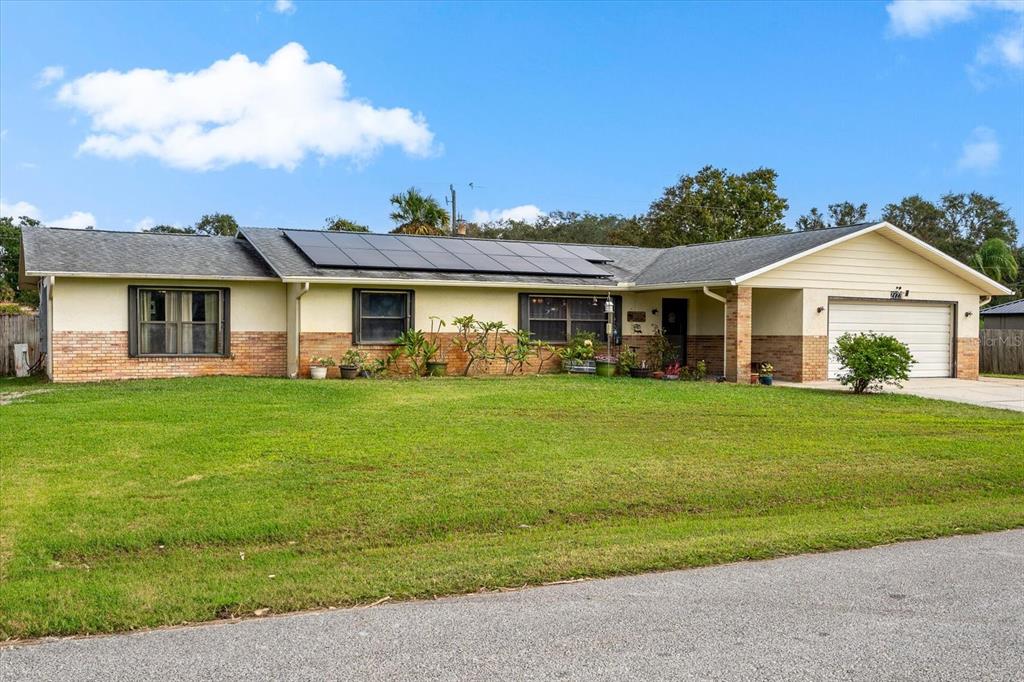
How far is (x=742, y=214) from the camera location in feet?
137

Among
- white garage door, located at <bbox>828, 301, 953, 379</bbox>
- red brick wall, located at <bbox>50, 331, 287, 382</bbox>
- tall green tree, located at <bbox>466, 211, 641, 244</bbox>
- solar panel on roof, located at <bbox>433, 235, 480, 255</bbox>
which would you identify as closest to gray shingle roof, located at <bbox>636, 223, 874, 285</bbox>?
white garage door, located at <bbox>828, 301, 953, 379</bbox>

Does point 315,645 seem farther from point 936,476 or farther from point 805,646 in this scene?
point 936,476

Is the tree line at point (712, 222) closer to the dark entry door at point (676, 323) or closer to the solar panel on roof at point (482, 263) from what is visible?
the solar panel on roof at point (482, 263)

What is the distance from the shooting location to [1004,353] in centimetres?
2686

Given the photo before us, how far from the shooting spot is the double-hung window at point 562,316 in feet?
68.2

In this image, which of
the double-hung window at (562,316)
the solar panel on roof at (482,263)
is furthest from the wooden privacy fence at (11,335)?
the double-hung window at (562,316)

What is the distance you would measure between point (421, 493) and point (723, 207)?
36.1m

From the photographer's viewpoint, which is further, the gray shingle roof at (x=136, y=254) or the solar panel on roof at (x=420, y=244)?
the solar panel on roof at (x=420, y=244)

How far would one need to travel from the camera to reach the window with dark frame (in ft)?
68.5

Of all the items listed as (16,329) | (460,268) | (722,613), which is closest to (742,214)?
(460,268)

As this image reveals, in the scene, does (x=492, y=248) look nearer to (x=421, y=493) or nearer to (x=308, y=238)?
(x=308, y=238)

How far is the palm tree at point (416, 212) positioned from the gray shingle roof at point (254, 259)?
9656 mm

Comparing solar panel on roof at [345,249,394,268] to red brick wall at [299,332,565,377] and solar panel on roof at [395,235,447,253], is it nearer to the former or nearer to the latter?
solar panel on roof at [395,235,447,253]

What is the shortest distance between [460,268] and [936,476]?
12388 millimetres
